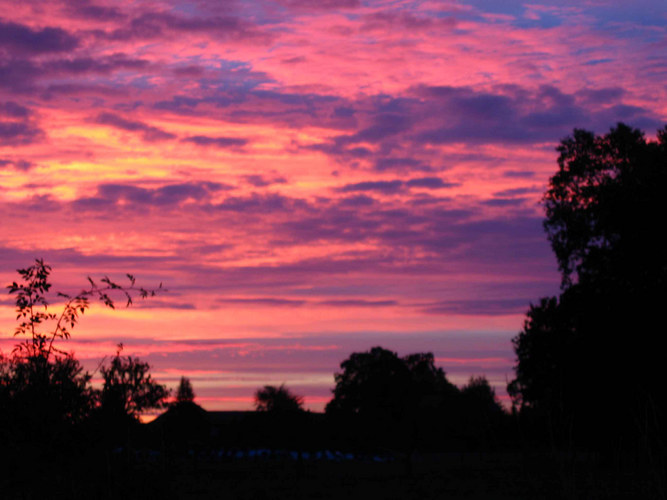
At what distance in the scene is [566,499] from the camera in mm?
5531

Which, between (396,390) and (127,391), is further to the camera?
(396,390)

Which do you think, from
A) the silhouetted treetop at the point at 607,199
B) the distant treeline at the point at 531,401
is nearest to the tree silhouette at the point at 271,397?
the distant treeline at the point at 531,401

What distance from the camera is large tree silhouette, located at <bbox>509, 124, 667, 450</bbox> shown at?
34.1 m

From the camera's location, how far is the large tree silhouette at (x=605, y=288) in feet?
112

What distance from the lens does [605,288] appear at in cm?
3738

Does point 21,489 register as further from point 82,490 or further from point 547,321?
point 547,321

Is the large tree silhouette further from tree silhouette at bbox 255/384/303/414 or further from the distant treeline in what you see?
tree silhouette at bbox 255/384/303/414

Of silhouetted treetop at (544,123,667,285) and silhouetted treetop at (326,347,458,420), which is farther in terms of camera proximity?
silhouetted treetop at (326,347,458,420)

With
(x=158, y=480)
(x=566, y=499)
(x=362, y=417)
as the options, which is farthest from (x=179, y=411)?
(x=566, y=499)

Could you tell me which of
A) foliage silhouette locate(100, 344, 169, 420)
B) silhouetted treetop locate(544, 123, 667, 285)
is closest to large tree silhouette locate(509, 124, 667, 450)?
silhouetted treetop locate(544, 123, 667, 285)

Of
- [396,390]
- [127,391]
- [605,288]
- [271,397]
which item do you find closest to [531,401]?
[127,391]

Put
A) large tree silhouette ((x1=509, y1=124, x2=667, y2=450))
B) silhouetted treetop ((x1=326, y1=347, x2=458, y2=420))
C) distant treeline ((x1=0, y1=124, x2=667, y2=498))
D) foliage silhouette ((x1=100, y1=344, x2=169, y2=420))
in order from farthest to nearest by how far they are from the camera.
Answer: silhouetted treetop ((x1=326, y1=347, x2=458, y2=420)), large tree silhouette ((x1=509, y1=124, x2=667, y2=450)), foliage silhouette ((x1=100, y1=344, x2=169, y2=420)), distant treeline ((x1=0, y1=124, x2=667, y2=498))

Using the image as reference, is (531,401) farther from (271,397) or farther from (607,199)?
(271,397)

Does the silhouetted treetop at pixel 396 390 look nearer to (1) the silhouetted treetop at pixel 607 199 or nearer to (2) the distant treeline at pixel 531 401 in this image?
(2) the distant treeline at pixel 531 401
